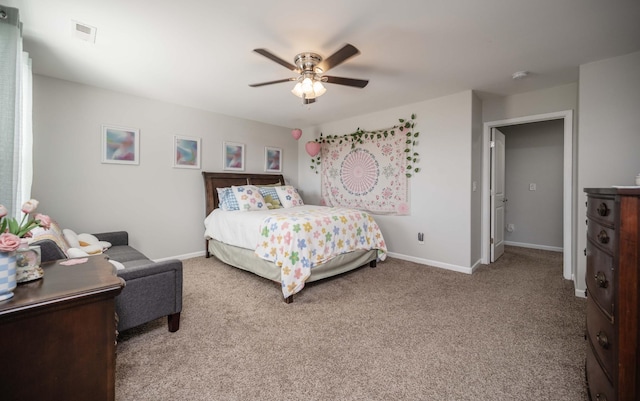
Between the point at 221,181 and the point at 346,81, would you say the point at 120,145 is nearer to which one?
the point at 221,181

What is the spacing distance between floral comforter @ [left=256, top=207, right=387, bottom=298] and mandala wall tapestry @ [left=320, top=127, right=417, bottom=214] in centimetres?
106

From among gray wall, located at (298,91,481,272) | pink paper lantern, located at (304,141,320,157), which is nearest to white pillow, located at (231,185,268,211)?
pink paper lantern, located at (304,141,320,157)

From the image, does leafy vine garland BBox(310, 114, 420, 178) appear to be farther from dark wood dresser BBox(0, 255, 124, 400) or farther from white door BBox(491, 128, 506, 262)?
dark wood dresser BBox(0, 255, 124, 400)

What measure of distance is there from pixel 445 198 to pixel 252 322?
2877mm

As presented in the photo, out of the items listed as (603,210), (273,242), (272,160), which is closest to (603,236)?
(603,210)

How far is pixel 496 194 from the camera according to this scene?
4.05m

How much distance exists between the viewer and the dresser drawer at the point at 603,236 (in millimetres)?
1089

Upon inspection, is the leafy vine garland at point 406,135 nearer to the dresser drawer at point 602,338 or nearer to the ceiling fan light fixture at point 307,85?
the ceiling fan light fixture at point 307,85

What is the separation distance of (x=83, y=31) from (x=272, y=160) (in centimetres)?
325

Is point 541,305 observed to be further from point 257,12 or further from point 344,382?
point 257,12

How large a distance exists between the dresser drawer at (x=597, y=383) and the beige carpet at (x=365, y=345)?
7.5 inches

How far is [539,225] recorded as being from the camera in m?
4.78

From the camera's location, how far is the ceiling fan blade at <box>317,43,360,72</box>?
6.32ft

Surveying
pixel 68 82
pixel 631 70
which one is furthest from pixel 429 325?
pixel 68 82
